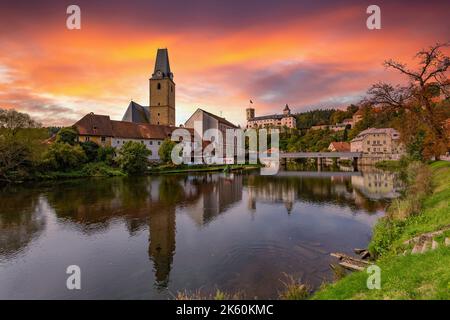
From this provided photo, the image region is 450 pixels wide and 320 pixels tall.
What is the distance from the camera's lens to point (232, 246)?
1434cm

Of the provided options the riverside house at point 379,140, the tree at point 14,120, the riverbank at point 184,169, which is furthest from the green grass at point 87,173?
the riverside house at point 379,140

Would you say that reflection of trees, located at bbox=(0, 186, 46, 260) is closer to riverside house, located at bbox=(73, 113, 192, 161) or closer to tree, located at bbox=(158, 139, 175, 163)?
riverside house, located at bbox=(73, 113, 192, 161)

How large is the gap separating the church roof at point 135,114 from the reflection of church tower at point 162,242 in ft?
192

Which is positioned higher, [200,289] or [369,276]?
[369,276]

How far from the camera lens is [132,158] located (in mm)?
50781

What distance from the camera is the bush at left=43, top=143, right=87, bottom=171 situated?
44750 millimetres

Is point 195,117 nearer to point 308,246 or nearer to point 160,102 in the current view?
point 160,102

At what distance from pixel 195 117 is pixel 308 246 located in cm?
7021

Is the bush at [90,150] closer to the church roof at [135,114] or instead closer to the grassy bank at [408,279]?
the church roof at [135,114]

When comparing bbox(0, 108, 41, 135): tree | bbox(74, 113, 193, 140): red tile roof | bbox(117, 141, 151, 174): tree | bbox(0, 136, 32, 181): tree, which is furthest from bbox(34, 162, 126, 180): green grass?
bbox(74, 113, 193, 140): red tile roof

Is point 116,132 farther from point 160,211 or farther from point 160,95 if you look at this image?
point 160,211

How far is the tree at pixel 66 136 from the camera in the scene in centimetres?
5041

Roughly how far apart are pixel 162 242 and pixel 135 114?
66.7 m

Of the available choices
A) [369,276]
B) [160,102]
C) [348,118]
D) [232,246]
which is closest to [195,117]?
[160,102]
